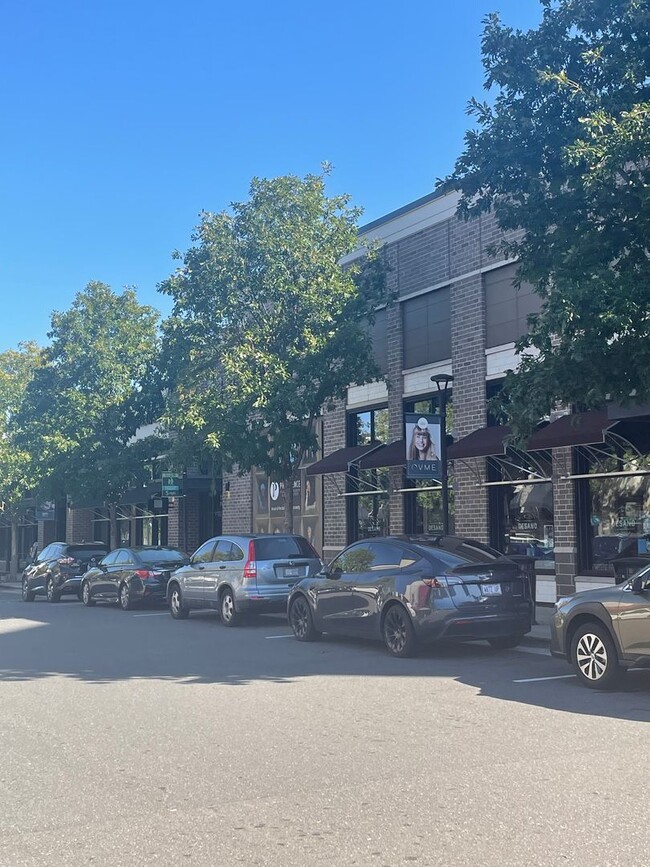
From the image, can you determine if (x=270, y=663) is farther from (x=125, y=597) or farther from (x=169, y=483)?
(x=169, y=483)

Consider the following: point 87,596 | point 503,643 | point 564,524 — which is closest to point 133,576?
point 87,596

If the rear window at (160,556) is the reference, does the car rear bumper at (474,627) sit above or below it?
below

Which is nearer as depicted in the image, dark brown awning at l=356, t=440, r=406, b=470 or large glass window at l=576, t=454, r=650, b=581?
large glass window at l=576, t=454, r=650, b=581

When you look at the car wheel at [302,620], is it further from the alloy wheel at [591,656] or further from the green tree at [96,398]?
the green tree at [96,398]

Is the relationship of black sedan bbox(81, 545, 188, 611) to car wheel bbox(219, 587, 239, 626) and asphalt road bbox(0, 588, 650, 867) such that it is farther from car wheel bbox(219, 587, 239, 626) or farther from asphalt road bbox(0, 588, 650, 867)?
asphalt road bbox(0, 588, 650, 867)

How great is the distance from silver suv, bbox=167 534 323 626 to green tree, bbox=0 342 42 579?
1827 cm

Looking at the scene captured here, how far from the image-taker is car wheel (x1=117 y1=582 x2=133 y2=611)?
20.9m

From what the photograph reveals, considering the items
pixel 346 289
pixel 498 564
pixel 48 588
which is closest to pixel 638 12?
pixel 498 564

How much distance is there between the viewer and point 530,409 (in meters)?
11.9

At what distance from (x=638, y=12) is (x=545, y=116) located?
1651 millimetres

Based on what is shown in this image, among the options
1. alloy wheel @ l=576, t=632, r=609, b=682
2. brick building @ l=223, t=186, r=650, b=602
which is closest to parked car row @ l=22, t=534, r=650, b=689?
alloy wheel @ l=576, t=632, r=609, b=682

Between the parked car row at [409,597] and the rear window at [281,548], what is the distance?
0.02 metres

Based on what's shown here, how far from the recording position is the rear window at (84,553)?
25.6 metres

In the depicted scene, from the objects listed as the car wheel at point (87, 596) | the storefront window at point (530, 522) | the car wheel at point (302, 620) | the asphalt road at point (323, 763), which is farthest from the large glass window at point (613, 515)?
the car wheel at point (87, 596)
